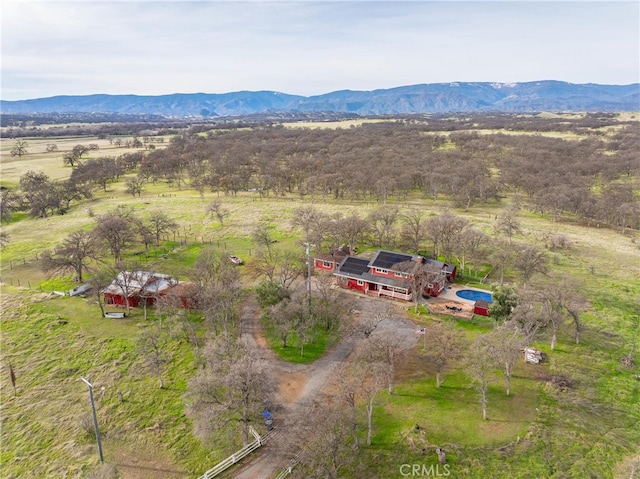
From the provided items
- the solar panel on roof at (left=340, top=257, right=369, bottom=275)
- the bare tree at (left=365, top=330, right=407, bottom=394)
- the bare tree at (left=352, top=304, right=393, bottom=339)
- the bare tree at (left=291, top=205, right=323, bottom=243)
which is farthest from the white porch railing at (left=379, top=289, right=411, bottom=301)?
the bare tree at (left=291, top=205, right=323, bottom=243)

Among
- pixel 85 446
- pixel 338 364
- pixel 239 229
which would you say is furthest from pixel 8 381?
pixel 239 229

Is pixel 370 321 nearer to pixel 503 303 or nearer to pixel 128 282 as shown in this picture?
pixel 503 303

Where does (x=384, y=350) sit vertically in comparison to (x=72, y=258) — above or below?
below

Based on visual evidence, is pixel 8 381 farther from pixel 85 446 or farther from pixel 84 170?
pixel 84 170

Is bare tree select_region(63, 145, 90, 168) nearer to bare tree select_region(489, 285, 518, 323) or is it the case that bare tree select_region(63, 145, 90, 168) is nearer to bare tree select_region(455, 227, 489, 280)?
bare tree select_region(455, 227, 489, 280)

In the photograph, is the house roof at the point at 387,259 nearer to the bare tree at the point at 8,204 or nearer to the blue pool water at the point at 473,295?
the blue pool water at the point at 473,295

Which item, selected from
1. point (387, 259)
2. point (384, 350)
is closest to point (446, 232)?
point (387, 259)

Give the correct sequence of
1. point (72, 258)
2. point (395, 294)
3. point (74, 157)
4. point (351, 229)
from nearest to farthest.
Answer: point (395, 294)
point (72, 258)
point (351, 229)
point (74, 157)
